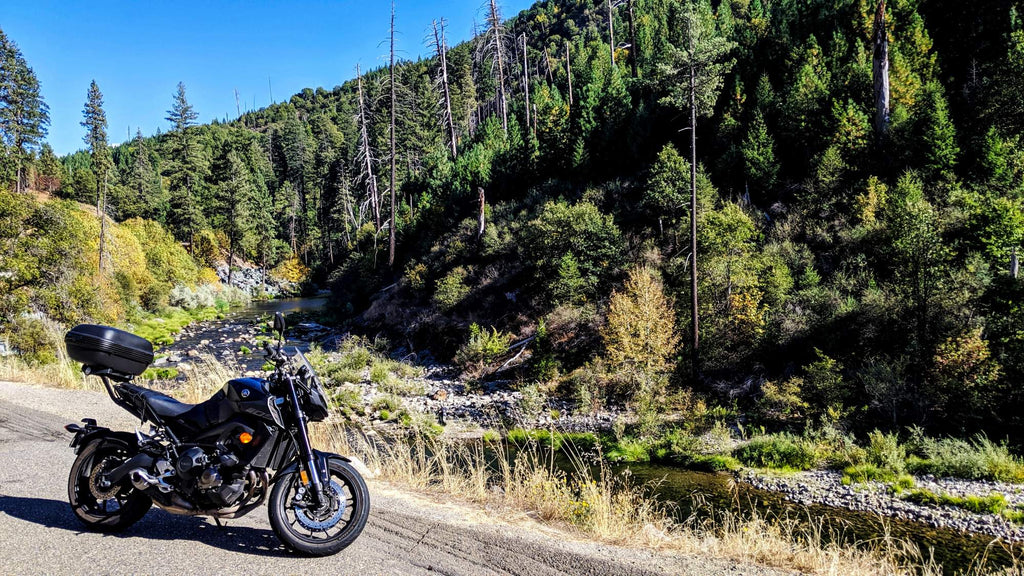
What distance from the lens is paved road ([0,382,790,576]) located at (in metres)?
3.35

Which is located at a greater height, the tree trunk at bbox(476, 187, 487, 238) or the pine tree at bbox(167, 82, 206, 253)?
the pine tree at bbox(167, 82, 206, 253)

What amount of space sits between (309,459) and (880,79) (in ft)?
110

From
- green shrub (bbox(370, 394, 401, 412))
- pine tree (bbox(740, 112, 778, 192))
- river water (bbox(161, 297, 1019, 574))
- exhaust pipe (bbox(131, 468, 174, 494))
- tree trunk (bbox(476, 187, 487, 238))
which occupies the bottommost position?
river water (bbox(161, 297, 1019, 574))

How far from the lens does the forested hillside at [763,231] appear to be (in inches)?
703

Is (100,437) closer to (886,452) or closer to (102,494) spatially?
(102,494)

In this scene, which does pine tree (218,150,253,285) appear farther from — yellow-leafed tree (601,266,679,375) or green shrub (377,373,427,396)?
yellow-leafed tree (601,266,679,375)

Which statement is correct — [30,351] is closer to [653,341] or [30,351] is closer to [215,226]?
[653,341]

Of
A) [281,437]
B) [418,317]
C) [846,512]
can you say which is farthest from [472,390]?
[281,437]

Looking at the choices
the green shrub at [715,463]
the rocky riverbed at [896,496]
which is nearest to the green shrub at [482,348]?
Answer: the green shrub at [715,463]

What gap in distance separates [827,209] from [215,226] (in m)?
69.5

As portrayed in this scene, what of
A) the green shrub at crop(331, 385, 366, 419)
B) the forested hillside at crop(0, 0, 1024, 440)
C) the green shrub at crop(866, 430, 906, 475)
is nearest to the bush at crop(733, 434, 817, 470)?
the green shrub at crop(866, 430, 906, 475)

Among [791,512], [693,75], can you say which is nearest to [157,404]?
[791,512]

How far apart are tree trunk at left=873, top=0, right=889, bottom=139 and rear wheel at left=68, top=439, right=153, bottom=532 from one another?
32.9 meters

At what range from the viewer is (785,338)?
20.7 meters
